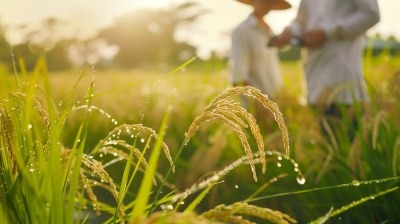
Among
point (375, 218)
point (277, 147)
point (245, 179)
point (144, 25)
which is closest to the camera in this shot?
point (375, 218)

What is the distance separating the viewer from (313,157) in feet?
12.6

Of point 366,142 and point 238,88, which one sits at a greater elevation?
point 238,88

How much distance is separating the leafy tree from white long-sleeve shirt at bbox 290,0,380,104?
159 ft

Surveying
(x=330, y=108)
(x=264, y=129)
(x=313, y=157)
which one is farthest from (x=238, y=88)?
(x=264, y=129)

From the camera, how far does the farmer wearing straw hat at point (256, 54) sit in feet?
16.9

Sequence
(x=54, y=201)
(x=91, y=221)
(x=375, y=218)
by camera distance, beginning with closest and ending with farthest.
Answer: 1. (x=54, y=201)
2. (x=375, y=218)
3. (x=91, y=221)

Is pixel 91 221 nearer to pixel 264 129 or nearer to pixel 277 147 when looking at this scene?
pixel 277 147

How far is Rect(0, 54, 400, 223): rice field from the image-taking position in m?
1.52

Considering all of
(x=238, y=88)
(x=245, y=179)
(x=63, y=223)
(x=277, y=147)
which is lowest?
(x=245, y=179)

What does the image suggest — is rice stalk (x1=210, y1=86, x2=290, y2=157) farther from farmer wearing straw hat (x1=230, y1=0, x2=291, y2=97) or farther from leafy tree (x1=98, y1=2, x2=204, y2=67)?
leafy tree (x1=98, y1=2, x2=204, y2=67)

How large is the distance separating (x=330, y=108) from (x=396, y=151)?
1.64 meters

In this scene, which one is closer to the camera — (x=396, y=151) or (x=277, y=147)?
(x=396, y=151)

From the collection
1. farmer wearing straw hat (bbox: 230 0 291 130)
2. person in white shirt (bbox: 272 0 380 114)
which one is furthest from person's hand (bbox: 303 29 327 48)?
farmer wearing straw hat (bbox: 230 0 291 130)

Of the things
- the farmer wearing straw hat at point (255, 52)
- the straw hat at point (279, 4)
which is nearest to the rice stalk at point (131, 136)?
the farmer wearing straw hat at point (255, 52)
